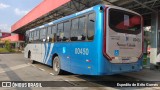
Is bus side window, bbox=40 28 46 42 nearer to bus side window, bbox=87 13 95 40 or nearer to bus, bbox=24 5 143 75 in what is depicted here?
bus, bbox=24 5 143 75

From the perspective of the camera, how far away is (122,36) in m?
8.50

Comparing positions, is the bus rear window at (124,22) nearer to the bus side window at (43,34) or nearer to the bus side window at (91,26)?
the bus side window at (91,26)

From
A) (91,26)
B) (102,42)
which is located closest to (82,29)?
(91,26)

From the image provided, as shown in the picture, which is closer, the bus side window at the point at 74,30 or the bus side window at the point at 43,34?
the bus side window at the point at 74,30

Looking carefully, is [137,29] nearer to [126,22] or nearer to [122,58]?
[126,22]

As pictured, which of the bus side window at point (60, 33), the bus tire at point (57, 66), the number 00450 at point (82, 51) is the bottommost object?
the bus tire at point (57, 66)

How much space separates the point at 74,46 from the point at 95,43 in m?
1.73

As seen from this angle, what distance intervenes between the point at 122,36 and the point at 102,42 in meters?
1.07

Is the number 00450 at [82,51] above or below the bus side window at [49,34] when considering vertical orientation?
below

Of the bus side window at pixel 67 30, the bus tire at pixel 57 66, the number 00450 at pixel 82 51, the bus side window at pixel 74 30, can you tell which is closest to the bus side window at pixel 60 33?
the bus side window at pixel 67 30

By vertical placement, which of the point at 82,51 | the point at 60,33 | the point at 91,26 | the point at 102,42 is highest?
the point at 91,26

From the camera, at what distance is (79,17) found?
30.9ft

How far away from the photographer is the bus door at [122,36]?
317 inches

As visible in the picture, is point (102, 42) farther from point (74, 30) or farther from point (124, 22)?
point (74, 30)
